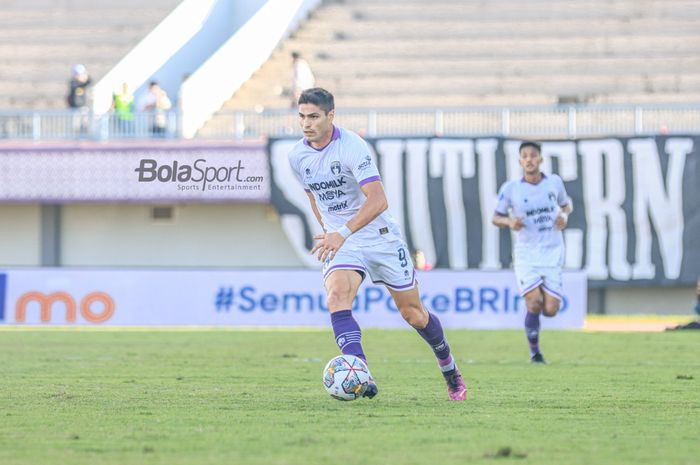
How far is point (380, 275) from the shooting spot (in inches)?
421

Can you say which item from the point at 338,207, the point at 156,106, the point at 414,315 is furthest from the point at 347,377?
the point at 156,106

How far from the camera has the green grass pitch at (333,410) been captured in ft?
25.0

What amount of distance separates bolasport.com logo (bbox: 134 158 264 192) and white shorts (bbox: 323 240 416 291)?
11.8 m

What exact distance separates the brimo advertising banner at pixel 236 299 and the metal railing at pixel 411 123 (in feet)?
19.7

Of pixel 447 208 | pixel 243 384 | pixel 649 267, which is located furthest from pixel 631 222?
pixel 243 384

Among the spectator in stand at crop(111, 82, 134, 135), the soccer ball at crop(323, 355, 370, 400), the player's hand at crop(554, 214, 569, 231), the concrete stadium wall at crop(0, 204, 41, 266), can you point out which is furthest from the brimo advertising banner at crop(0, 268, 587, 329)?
the soccer ball at crop(323, 355, 370, 400)

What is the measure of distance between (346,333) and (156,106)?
23.0m

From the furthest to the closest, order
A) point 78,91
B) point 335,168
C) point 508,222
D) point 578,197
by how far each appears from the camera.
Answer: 1. point 78,91
2. point 578,197
3. point 508,222
4. point 335,168

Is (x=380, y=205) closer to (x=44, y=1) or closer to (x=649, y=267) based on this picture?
(x=649, y=267)

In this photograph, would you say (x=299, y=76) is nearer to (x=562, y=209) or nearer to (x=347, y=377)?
(x=562, y=209)

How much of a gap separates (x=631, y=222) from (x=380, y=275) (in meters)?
20.8

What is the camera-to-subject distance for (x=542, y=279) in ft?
52.6

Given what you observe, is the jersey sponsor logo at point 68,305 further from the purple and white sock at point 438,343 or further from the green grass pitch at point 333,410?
the purple and white sock at point 438,343

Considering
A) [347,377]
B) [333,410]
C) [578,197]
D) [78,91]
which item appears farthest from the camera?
[78,91]
